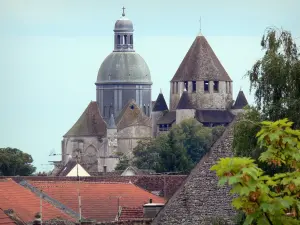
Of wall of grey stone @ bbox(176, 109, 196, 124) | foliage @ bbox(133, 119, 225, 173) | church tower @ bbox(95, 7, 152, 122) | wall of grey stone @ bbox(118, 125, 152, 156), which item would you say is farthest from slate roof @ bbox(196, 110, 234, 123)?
church tower @ bbox(95, 7, 152, 122)

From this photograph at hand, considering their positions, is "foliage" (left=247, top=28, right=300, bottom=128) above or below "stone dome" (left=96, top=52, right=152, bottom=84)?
below

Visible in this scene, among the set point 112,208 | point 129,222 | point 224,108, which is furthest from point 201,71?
point 129,222

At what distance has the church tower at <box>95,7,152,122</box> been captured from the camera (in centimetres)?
19512

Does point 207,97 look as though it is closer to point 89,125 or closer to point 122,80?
point 89,125

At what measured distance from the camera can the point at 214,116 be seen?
6772 inches

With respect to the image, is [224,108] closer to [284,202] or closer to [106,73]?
[106,73]

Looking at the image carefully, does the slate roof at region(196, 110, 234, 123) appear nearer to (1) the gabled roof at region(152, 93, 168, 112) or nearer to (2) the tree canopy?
(2) the tree canopy

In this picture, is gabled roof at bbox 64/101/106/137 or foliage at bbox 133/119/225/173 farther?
gabled roof at bbox 64/101/106/137

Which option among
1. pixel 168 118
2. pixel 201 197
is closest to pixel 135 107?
pixel 168 118

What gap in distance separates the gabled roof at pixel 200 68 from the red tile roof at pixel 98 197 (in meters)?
132

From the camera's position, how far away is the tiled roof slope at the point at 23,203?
3391 centimetres

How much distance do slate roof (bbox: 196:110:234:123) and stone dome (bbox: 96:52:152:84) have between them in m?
23.8

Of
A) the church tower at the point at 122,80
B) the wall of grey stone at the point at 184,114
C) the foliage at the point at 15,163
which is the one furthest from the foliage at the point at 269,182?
the church tower at the point at 122,80

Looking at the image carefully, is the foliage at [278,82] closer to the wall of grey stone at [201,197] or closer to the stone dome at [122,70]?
the wall of grey stone at [201,197]
